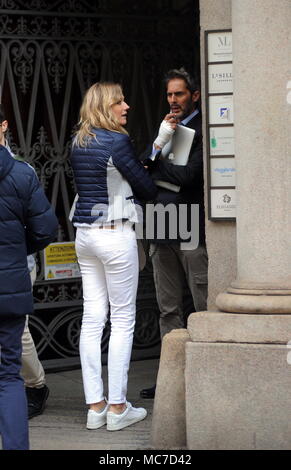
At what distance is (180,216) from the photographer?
7.30 meters

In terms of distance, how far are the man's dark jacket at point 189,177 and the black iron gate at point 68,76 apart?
164 centimetres

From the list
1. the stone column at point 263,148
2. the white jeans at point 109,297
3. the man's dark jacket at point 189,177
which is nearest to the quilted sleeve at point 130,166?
the white jeans at point 109,297

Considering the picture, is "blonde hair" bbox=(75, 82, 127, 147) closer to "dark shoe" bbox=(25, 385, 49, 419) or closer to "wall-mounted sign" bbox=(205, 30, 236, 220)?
"wall-mounted sign" bbox=(205, 30, 236, 220)

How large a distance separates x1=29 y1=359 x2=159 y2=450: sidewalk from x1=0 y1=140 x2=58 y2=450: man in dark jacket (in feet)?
2.52

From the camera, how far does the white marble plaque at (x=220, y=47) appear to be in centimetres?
664

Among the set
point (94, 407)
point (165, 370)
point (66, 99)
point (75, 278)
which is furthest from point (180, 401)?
point (66, 99)

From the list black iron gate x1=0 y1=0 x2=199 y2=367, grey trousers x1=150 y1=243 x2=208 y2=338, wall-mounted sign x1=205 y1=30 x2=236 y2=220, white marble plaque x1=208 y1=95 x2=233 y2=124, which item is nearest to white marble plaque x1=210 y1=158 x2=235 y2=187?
wall-mounted sign x1=205 y1=30 x2=236 y2=220

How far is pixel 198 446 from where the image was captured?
612 centimetres

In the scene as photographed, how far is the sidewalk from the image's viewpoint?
6.42m

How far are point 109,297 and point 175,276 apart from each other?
906 millimetres

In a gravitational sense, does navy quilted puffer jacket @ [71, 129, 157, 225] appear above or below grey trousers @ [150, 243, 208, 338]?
above

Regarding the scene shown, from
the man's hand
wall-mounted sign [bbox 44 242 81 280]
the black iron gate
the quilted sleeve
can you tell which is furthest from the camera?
wall-mounted sign [bbox 44 242 81 280]

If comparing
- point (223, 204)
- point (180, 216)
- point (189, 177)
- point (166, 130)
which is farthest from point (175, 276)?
point (166, 130)

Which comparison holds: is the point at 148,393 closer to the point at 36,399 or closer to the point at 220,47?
the point at 36,399
